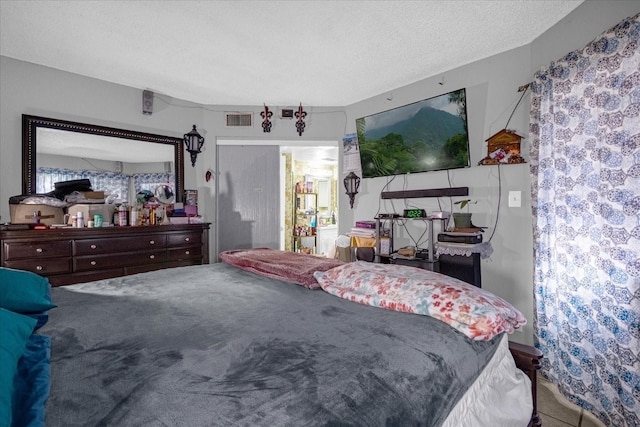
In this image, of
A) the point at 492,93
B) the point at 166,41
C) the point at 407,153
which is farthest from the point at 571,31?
the point at 166,41

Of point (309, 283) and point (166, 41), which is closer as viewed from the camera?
point (309, 283)

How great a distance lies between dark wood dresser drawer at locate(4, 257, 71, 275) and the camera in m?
2.53

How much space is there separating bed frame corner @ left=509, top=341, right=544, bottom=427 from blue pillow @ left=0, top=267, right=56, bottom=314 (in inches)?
73.8

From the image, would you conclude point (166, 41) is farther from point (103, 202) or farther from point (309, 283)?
point (309, 283)

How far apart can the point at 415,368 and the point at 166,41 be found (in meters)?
2.78

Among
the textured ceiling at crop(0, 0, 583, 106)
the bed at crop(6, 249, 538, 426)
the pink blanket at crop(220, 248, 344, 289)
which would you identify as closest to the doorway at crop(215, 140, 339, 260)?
the textured ceiling at crop(0, 0, 583, 106)

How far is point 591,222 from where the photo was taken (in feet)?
6.04

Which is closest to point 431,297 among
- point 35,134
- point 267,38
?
point 267,38

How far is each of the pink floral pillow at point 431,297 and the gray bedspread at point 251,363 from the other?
0.04m

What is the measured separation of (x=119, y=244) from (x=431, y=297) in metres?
2.92

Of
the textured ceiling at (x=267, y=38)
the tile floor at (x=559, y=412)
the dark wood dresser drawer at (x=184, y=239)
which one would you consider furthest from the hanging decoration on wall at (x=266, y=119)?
the tile floor at (x=559, y=412)

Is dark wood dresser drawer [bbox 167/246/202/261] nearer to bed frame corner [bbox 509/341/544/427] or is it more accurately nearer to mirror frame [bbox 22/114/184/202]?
mirror frame [bbox 22/114/184/202]

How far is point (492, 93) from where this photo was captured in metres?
2.75

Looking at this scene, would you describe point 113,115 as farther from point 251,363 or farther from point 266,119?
point 251,363
